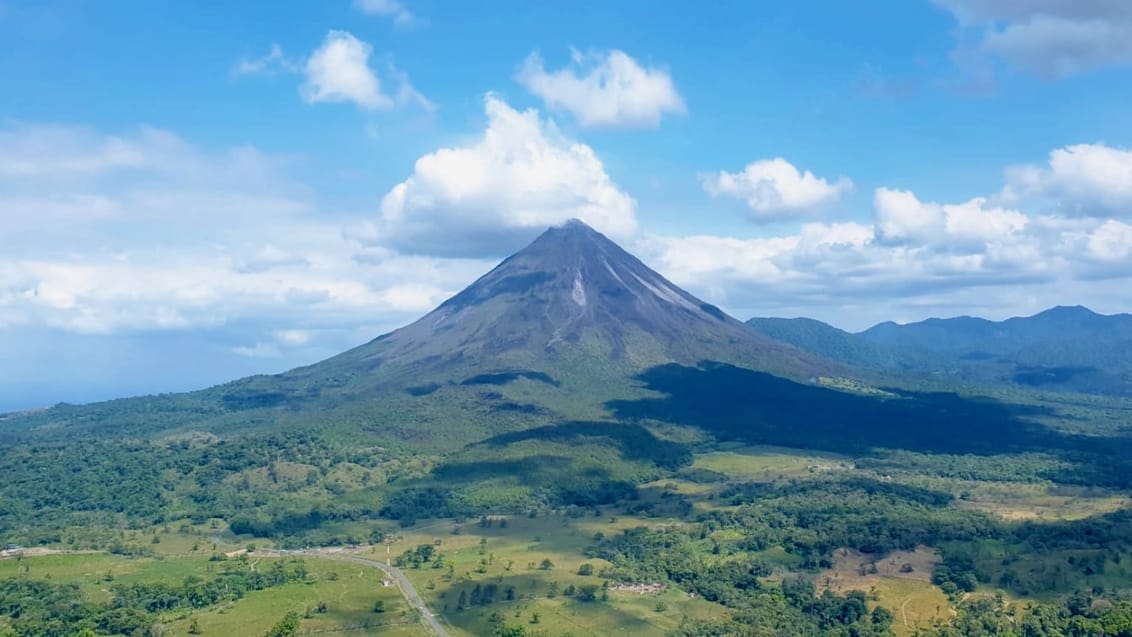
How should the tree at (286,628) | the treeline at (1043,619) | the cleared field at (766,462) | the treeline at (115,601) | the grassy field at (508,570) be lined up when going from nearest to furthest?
1. the treeline at (1043,619)
2. the tree at (286,628)
3. the treeline at (115,601)
4. the grassy field at (508,570)
5. the cleared field at (766,462)

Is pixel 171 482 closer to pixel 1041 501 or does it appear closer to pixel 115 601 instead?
pixel 115 601

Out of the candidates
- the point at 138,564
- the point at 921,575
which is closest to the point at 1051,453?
the point at 921,575

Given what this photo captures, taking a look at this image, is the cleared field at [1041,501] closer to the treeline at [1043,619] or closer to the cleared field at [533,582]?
the treeline at [1043,619]

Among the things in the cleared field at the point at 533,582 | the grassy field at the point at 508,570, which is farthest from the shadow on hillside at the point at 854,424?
the cleared field at the point at 533,582

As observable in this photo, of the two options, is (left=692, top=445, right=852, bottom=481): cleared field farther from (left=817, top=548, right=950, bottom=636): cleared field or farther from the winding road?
the winding road

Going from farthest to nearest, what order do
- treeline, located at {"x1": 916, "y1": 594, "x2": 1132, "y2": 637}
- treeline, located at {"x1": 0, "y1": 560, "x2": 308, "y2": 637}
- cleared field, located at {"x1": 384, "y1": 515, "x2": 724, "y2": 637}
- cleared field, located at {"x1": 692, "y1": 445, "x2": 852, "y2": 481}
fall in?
cleared field, located at {"x1": 692, "y1": 445, "x2": 852, "y2": 481}
cleared field, located at {"x1": 384, "y1": 515, "x2": 724, "y2": 637}
treeline, located at {"x1": 0, "y1": 560, "x2": 308, "y2": 637}
treeline, located at {"x1": 916, "y1": 594, "x2": 1132, "y2": 637}

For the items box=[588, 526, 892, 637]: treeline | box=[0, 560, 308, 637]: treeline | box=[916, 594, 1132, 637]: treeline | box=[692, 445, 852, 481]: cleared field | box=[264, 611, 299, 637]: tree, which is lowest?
box=[916, 594, 1132, 637]: treeline

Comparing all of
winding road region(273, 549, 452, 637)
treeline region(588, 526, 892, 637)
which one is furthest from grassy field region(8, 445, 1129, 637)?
treeline region(588, 526, 892, 637)

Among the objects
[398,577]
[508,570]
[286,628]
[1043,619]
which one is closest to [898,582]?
[1043,619]
